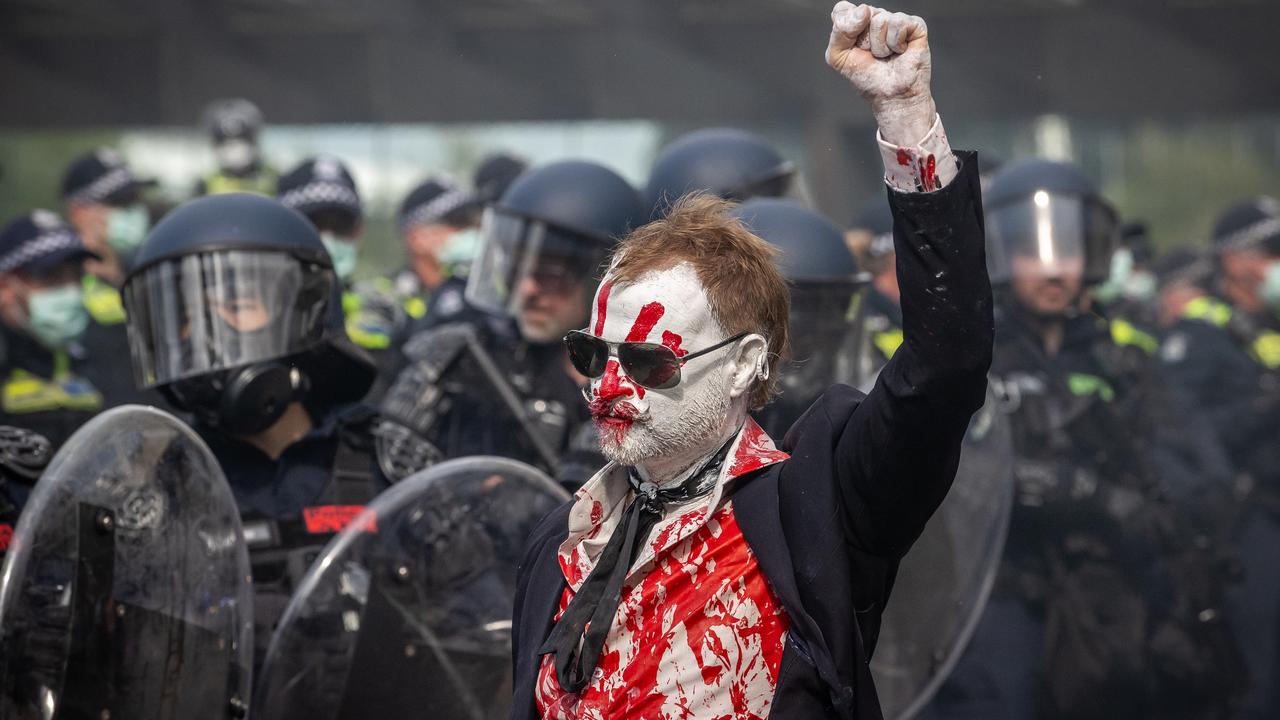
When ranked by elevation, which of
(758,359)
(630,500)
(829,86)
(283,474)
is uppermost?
(829,86)

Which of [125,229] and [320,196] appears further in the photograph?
[125,229]

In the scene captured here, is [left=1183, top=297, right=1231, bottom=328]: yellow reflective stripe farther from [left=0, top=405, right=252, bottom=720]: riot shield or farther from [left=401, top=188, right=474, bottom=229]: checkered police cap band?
[left=0, top=405, right=252, bottom=720]: riot shield

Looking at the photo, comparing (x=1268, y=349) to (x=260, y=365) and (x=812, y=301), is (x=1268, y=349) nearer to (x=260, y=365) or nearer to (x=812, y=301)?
(x=812, y=301)

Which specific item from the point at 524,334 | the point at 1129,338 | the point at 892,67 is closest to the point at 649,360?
the point at 892,67

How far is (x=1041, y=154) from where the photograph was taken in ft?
38.6

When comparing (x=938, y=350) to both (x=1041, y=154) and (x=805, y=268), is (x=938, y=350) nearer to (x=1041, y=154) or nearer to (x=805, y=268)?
(x=805, y=268)

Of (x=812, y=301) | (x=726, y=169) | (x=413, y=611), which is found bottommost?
(x=413, y=611)

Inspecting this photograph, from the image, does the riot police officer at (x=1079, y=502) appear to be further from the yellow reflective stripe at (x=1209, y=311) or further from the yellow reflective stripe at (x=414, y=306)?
the yellow reflective stripe at (x=414, y=306)

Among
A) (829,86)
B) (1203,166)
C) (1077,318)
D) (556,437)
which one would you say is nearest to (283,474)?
(556,437)

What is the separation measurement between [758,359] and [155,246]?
6.64 ft

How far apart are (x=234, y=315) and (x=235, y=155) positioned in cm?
530

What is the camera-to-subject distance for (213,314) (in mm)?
3578

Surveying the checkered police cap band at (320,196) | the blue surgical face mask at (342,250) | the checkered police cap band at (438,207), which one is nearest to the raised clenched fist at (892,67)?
the blue surgical face mask at (342,250)

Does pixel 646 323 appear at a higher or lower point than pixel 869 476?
higher
